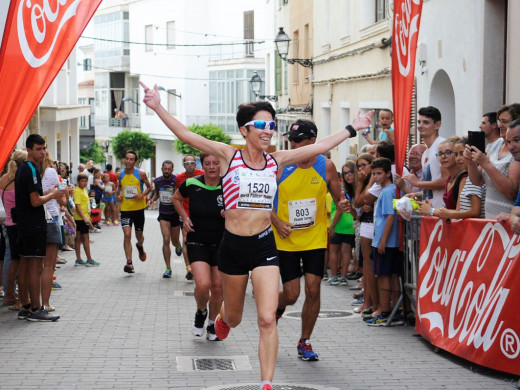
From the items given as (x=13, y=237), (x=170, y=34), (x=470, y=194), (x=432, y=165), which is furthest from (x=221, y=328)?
(x=170, y=34)

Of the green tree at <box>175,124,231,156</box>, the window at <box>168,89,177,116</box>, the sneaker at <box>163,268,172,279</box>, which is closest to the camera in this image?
the sneaker at <box>163,268,172,279</box>

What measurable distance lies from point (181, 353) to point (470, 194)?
301 cm

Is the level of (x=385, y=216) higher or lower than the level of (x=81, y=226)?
higher

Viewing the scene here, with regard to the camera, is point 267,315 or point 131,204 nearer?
point 267,315

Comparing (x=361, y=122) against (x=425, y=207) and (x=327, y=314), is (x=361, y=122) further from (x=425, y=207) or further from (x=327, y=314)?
(x=327, y=314)

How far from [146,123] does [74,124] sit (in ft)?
86.7

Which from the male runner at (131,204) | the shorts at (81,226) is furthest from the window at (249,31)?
the male runner at (131,204)

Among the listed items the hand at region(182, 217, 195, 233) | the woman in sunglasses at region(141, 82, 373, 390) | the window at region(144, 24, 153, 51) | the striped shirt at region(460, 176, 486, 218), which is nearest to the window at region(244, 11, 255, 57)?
the window at region(144, 24, 153, 51)

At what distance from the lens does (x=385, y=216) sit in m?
10.9

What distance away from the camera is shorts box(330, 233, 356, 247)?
15.1m

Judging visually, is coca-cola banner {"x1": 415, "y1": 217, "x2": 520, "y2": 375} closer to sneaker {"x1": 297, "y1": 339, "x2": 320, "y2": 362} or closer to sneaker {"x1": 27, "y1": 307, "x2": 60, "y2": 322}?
sneaker {"x1": 297, "y1": 339, "x2": 320, "y2": 362}

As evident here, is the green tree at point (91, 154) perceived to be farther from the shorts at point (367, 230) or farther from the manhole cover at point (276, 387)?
the manhole cover at point (276, 387)

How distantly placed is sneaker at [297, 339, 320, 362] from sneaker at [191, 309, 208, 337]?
5.13 feet

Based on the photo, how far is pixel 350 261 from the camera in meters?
15.4
